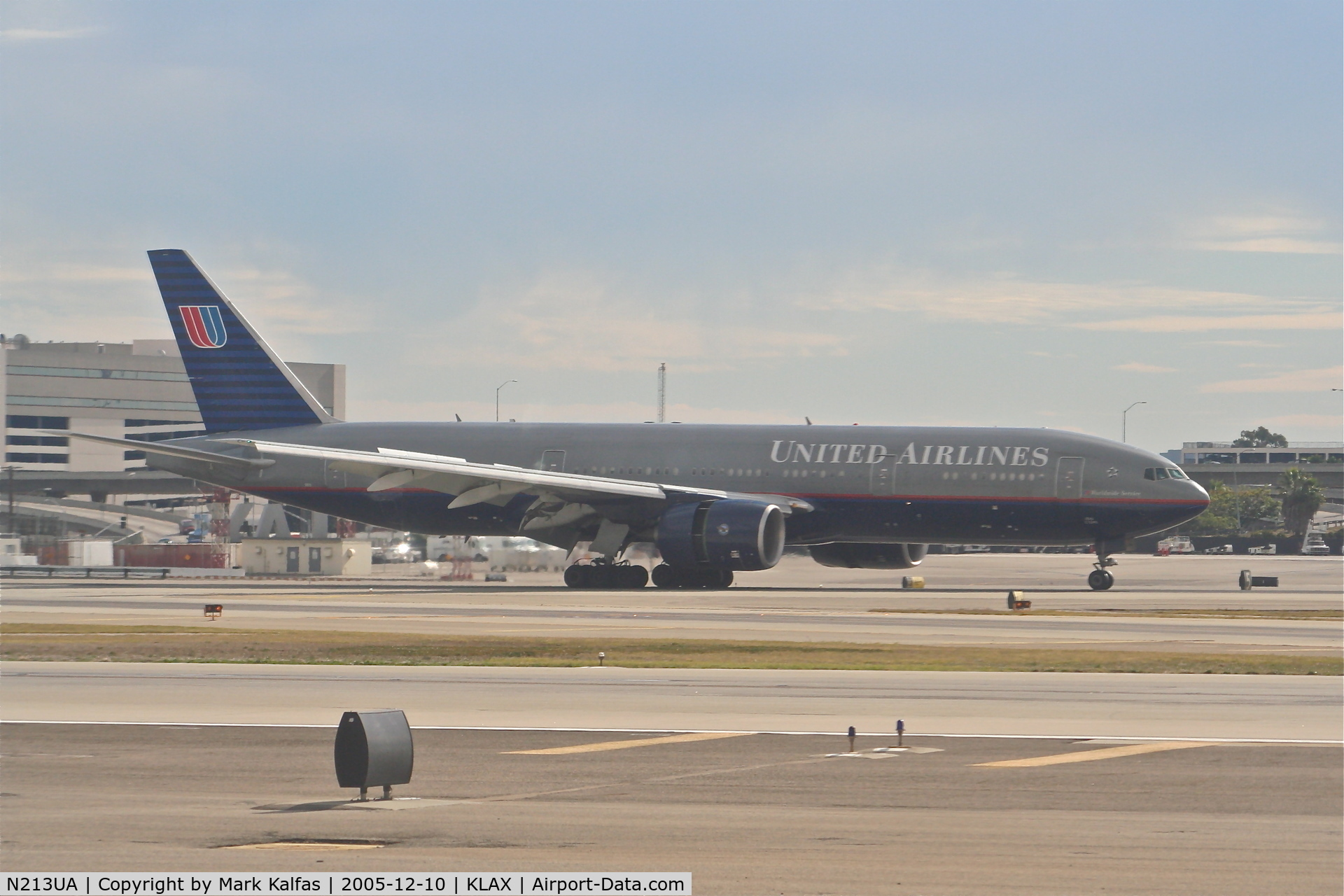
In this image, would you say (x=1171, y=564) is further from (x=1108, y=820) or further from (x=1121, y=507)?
(x=1108, y=820)

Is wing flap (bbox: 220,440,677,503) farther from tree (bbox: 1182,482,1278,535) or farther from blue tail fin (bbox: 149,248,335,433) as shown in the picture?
tree (bbox: 1182,482,1278,535)

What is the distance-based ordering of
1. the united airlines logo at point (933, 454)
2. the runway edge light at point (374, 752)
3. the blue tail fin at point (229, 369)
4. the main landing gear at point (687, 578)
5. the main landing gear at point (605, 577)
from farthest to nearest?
1. the blue tail fin at point (229, 369)
2. the main landing gear at point (605, 577)
3. the main landing gear at point (687, 578)
4. the united airlines logo at point (933, 454)
5. the runway edge light at point (374, 752)

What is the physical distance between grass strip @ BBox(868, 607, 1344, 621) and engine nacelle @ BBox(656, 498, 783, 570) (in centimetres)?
777

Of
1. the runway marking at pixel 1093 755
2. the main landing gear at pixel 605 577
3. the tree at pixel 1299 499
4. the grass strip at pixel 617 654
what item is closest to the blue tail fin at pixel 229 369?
the main landing gear at pixel 605 577

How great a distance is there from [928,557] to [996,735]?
76251mm

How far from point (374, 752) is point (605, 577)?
38.5 metres

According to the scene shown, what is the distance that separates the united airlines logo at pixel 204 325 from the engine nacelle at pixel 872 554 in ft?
74.8

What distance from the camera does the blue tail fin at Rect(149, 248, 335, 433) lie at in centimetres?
5822

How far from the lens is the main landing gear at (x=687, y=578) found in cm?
5200

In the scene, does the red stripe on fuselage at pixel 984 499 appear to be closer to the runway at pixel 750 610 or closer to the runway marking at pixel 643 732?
the runway at pixel 750 610

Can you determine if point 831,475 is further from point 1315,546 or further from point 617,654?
point 1315,546

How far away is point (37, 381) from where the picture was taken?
7298 inches

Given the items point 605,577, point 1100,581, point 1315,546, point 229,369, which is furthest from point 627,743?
point 1315,546

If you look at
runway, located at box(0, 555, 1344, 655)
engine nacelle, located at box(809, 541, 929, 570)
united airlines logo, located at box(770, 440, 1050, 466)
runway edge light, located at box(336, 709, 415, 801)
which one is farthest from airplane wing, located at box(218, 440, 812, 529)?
runway edge light, located at box(336, 709, 415, 801)
